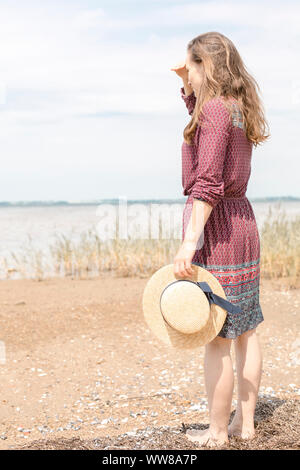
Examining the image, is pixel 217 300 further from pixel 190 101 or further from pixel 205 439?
pixel 190 101

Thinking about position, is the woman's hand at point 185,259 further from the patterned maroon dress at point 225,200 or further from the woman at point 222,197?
the patterned maroon dress at point 225,200

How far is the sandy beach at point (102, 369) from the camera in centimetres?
368

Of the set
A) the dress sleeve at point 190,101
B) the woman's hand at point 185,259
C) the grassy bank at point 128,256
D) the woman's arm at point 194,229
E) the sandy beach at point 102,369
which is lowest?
the sandy beach at point 102,369

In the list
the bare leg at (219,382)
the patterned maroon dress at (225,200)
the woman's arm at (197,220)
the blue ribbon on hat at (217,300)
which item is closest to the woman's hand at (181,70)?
the patterned maroon dress at (225,200)

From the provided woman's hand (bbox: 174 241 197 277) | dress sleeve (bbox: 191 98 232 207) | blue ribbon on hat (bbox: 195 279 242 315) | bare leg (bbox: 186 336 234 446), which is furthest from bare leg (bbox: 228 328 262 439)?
dress sleeve (bbox: 191 98 232 207)

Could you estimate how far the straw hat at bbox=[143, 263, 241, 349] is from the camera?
2.62 metres

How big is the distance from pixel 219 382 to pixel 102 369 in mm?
2095

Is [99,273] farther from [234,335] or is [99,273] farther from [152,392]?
[234,335]

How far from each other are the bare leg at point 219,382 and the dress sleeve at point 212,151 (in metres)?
0.70

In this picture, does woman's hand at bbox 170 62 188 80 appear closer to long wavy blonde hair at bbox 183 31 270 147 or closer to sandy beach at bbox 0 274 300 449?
long wavy blonde hair at bbox 183 31 270 147

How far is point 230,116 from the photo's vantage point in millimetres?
2547

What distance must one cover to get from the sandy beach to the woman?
1.53 ft

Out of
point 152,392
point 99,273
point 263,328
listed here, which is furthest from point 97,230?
point 152,392

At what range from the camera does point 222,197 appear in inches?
103
